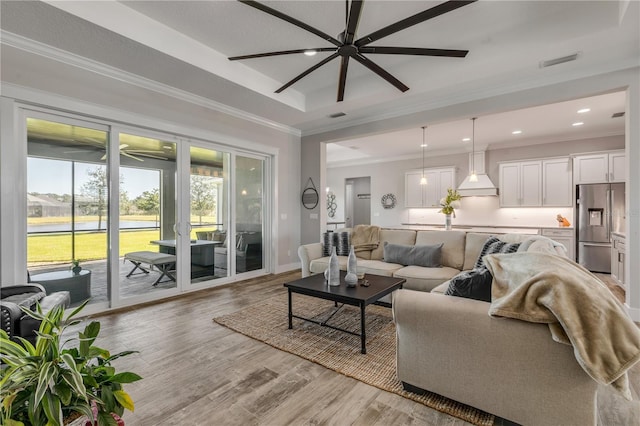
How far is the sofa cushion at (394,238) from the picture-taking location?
4413 mm

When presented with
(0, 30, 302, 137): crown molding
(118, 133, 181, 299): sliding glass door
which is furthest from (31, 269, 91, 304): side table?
(0, 30, 302, 137): crown molding

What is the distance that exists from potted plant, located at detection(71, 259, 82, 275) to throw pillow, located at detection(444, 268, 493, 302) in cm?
412

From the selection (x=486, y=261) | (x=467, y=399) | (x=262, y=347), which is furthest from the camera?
(x=262, y=347)

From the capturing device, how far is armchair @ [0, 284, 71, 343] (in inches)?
77.0

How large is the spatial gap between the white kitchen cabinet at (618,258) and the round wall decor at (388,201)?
472 cm

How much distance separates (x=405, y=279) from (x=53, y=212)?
4.12m

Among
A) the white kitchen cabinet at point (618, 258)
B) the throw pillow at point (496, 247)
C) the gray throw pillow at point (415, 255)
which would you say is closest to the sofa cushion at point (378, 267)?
the gray throw pillow at point (415, 255)

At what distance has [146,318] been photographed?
340 centimetres

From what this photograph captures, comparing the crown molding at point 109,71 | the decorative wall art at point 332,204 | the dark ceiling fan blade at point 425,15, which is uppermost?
the crown molding at point 109,71

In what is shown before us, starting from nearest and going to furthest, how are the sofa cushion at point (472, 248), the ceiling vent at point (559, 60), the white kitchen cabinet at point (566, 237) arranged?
the ceiling vent at point (559, 60) < the sofa cushion at point (472, 248) < the white kitchen cabinet at point (566, 237)

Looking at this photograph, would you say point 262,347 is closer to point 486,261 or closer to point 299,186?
point 486,261

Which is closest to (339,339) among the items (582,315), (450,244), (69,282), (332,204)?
(582,315)

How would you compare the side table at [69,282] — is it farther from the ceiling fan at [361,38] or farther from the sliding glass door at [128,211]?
the ceiling fan at [361,38]

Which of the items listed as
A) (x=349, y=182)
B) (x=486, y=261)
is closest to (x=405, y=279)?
(x=486, y=261)
